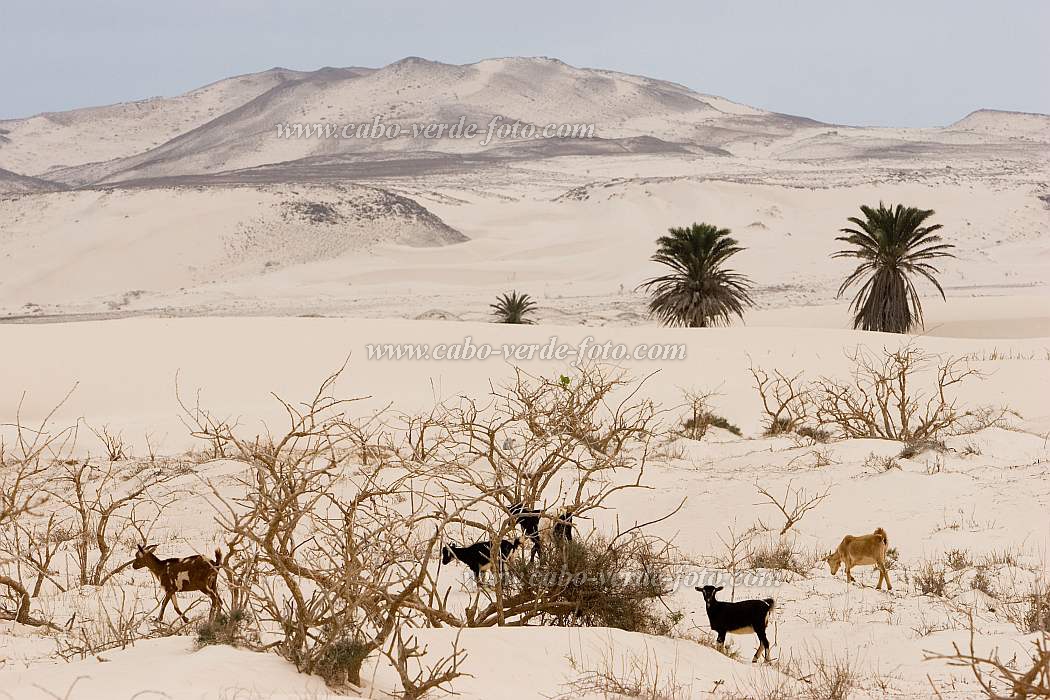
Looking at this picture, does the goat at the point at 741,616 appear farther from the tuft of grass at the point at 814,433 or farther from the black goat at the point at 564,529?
the tuft of grass at the point at 814,433

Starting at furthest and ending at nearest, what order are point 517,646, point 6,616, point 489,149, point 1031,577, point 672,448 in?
point 489,149, point 672,448, point 1031,577, point 6,616, point 517,646

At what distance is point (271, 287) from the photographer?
4334 centimetres

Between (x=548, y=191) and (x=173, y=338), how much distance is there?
196 feet

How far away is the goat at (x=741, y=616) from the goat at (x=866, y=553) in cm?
160

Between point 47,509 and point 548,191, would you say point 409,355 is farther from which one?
point 548,191

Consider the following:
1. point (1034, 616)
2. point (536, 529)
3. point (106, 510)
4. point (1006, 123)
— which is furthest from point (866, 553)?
point (1006, 123)

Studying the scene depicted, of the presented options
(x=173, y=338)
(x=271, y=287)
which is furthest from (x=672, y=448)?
(x=271, y=287)

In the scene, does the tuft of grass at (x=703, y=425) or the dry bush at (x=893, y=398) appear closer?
the dry bush at (x=893, y=398)

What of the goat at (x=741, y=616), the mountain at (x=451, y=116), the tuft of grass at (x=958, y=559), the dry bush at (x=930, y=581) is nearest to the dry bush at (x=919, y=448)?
the tuft of grass at (x=958, y=559)

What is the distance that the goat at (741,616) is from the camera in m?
4.89

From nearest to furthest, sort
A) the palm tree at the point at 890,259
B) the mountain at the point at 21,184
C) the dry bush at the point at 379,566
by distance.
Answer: the dry bush at the point at 379,566, the palm tree at the point at 890,259, the mountain at the point at 21,184

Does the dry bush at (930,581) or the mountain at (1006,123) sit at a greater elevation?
the mountain at (1006,123)

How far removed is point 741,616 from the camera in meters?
4.95

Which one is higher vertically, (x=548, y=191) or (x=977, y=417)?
(x=548, y=191)
